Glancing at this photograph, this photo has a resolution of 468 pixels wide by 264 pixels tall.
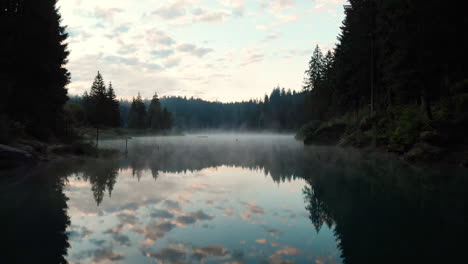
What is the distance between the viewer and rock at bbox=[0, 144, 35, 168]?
1659 centimetres

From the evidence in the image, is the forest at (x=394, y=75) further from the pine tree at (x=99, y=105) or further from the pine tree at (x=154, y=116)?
the pine tree at (x=154, y=116)

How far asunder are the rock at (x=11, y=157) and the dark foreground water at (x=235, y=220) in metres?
3.42

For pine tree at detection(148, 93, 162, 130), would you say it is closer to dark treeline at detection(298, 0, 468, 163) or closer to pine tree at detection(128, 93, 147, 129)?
pine tree at detection(128, 93, 147, 129)

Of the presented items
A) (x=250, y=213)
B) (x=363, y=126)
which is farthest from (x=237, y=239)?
(x=363, y=126)

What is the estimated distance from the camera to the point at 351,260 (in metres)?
5.79

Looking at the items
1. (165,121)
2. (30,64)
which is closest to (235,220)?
(30,64)

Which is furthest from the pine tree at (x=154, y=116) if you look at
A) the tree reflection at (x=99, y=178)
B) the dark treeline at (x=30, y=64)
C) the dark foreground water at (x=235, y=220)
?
the dark foreground water at (x=235, y=220)

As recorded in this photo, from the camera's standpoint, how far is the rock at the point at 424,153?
2102 cm

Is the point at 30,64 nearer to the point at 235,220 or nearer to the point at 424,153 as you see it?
the point at 235,220

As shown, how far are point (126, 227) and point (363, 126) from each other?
3401 centimetres

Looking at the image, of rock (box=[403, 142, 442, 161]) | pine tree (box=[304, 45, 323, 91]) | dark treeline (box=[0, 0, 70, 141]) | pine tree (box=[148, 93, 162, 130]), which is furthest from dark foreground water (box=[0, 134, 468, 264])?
pine tree (box=[148, 93, 162, 130])

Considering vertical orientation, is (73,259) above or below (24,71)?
below

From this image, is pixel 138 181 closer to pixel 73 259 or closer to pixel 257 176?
pixel 257 176

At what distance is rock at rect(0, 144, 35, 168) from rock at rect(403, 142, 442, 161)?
80.2 feet
